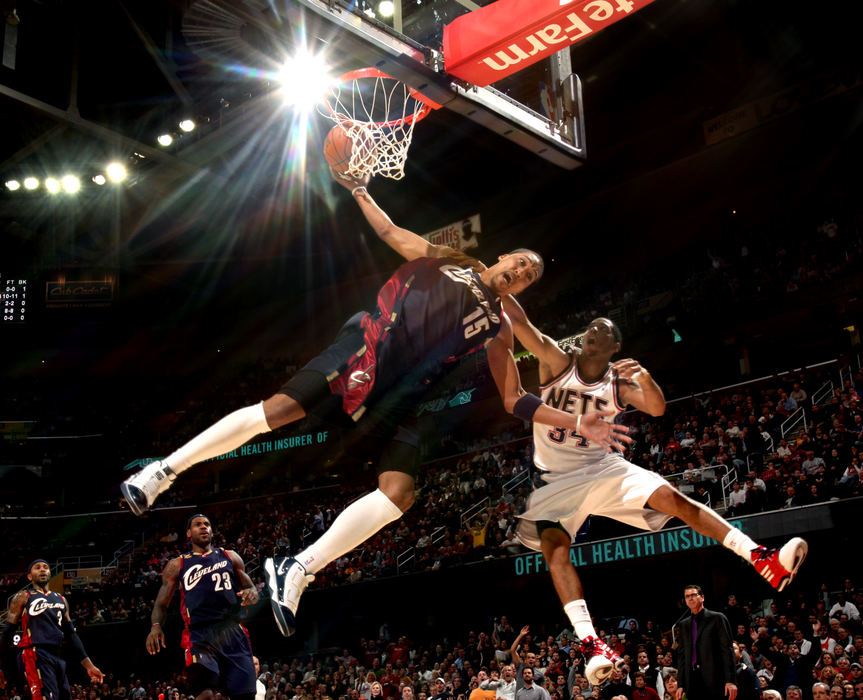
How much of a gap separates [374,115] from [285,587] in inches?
152

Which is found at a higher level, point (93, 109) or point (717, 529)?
point (93, 109)

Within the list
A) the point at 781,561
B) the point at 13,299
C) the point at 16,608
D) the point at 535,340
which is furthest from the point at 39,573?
the point at 13,299

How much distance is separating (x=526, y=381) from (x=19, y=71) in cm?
1409

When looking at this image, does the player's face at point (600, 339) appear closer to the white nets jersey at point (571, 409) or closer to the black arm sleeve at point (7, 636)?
the white nets jersey at point (571, 409)

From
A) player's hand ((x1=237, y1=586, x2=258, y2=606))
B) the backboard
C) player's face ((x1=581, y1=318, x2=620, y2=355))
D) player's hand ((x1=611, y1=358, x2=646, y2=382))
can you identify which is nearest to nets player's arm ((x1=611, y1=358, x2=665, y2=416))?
player's hand ((x1=611, y1=358, x2=646, y2=382))

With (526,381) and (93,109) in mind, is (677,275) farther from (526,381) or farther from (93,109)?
(93,109)

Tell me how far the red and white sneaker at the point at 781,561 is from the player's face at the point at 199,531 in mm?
4227

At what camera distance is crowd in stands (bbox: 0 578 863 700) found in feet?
34.0

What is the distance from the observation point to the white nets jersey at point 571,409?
19.8ft

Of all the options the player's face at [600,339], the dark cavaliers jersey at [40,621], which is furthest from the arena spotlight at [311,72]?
the dark cavaliers jersey at [40,621]

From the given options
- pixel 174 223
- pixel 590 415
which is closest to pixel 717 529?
pixel 590 415

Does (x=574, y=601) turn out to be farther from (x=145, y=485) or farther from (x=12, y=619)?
(x=12, y=619)

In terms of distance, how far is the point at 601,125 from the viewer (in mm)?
21016

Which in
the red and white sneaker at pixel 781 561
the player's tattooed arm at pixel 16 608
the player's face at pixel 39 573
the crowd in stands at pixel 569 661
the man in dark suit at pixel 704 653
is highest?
the player's face at pixel 39 573
